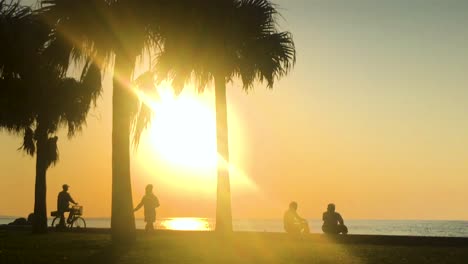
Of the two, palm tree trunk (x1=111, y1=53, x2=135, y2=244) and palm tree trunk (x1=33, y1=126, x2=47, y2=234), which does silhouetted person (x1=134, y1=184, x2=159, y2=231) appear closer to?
palm tree trunk (x1=33, y1=126, x2=47, y2=234)

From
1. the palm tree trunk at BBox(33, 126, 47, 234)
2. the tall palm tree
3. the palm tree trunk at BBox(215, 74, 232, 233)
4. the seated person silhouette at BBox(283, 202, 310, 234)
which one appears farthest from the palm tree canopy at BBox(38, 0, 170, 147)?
the palm tree trunk at BBox(33, 126, 47, 234)

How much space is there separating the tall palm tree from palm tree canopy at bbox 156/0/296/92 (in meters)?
1.29

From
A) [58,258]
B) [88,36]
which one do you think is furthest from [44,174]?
[58,258]

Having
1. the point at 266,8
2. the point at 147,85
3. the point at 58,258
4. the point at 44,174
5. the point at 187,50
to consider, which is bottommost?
the point at 58,258

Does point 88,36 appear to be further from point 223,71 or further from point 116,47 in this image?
point 223,71

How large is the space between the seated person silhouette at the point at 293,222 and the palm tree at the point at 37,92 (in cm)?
865

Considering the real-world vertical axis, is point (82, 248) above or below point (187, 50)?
below

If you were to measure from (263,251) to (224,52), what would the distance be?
1072cm

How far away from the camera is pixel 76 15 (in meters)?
19.6

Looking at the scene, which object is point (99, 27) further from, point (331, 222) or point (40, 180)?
point (40, 180)

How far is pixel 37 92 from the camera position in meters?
25.8

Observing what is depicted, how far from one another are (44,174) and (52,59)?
447 inches

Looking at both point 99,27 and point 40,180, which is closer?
point 99,27

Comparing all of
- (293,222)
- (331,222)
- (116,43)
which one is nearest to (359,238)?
(293,222)
